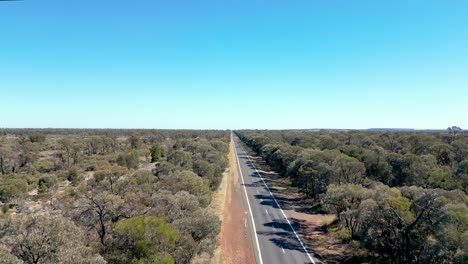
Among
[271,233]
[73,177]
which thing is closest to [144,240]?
[271,233]

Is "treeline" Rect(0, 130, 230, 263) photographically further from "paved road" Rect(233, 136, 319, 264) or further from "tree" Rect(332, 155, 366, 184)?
"tree" Rect(332, 155, 366, 184)

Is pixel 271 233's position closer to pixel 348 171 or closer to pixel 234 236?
pixel 234 236

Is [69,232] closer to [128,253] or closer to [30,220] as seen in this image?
[30,220]

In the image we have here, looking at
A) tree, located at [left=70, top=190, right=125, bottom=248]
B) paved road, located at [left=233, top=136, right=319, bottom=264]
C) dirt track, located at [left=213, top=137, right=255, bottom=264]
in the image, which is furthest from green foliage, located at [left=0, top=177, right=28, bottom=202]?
paved road, located at [left=233, top=136, right=319, bottom=264]

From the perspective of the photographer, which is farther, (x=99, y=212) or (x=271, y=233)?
(x=271, y=233)

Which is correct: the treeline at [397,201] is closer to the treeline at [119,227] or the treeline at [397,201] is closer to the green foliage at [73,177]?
the treeline at [119,227]

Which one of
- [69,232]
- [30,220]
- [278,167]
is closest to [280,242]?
[69,232]

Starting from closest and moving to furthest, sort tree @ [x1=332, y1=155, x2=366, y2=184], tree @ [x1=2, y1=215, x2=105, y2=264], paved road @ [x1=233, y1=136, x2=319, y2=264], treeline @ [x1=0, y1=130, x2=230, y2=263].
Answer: tree @ [x1=2, y1=215, x2=105, y2=264], treeline @ [x1=0, y1=130, x2=230, y2=263], paved road @ [x1=233, y1=136, x2=319, y2=264], tree @ [x1=332, y1=155, x2=366, y2=184]
